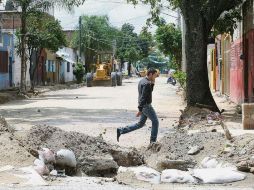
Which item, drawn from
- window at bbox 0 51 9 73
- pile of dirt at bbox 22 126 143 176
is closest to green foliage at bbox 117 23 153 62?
window at bbox 0 51 9 73

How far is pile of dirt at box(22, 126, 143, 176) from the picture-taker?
928 cm

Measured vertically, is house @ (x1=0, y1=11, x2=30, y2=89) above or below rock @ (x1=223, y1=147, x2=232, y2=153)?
above

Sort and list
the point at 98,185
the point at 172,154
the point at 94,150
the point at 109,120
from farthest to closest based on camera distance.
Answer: the point at 109,120
the point at 172,154
the point at 94,150
the point at 98,185

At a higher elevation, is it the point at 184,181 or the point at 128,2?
the point at 128,2

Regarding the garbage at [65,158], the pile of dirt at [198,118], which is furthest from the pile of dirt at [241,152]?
the pile of dirt at [198,118]

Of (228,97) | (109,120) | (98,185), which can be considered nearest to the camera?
(98,185)

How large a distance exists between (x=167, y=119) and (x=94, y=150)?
8942 millimetres

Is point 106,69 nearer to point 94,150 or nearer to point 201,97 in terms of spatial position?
point 201,97

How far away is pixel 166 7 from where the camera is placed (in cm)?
2275

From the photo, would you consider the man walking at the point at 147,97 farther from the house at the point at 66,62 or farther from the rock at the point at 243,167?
the house at the point at 66,62

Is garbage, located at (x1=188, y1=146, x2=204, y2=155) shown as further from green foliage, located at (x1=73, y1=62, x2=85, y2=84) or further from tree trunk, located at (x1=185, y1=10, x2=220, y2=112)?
green foliage, located at (x1=73, y1=62, x2=85, y2=84)

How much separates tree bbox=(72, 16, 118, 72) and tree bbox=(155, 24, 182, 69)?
3182cm

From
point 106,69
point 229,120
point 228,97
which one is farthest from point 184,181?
point 106,69

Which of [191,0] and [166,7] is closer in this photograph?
[191,0]
